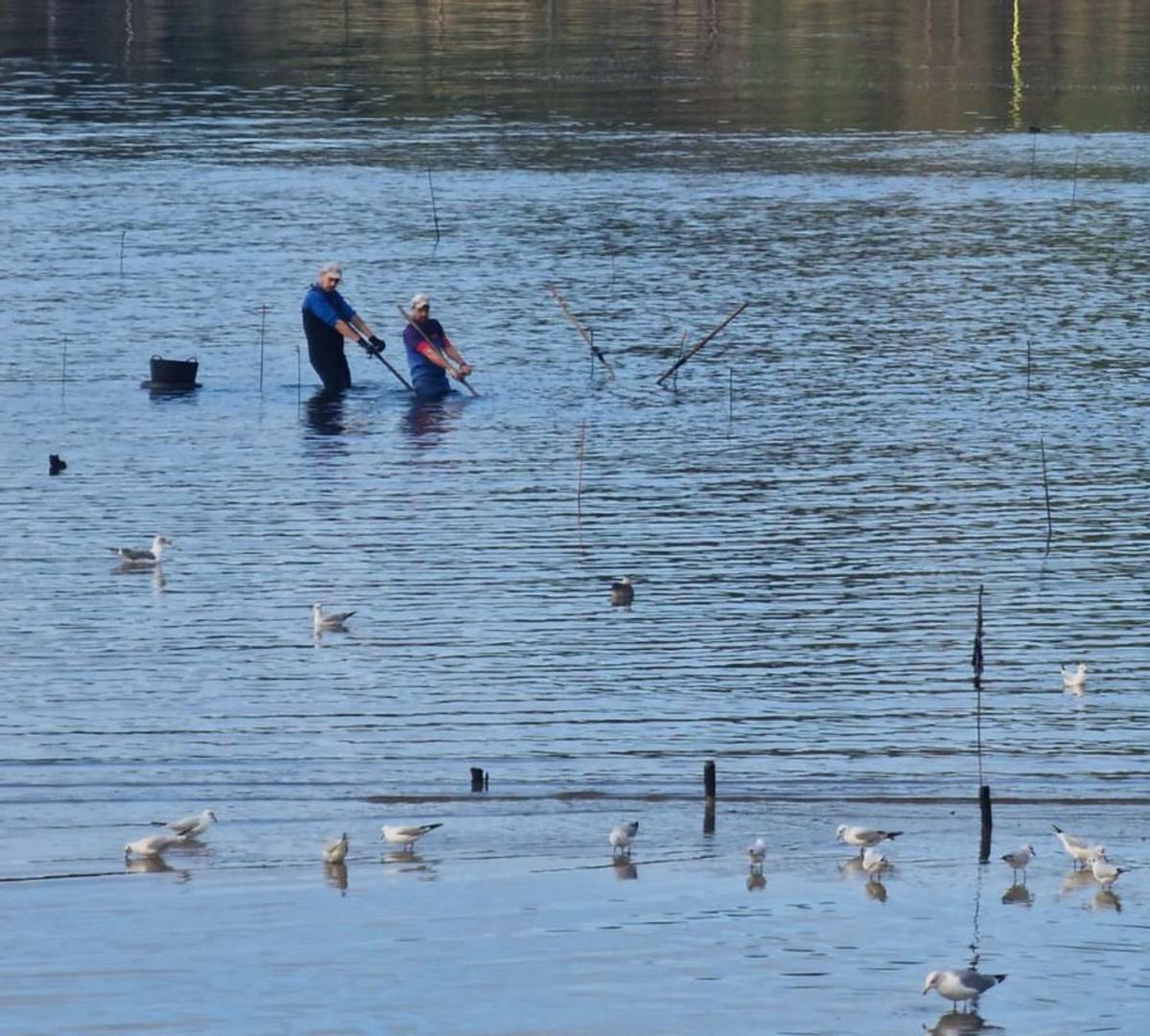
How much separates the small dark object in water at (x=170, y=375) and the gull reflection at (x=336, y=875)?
20.4 metres

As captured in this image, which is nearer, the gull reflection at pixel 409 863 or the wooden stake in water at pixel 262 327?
the gull reflection at pixel 409 863

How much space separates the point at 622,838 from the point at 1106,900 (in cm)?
333

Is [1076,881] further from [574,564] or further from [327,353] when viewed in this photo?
[327,353]

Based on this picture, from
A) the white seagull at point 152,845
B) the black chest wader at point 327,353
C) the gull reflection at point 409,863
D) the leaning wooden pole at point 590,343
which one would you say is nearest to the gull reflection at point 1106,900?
the gull reflection at point 409,863

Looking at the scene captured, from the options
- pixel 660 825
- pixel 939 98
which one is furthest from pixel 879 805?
pixel 939 98

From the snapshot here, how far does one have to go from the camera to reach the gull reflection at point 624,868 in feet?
58.4

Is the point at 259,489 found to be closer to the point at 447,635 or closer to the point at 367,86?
the point at 447,635

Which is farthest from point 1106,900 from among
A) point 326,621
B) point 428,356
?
point 428,356

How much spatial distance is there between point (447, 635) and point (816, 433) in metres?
11.3

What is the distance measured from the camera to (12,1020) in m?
15.6

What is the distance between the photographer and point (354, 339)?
35.2m

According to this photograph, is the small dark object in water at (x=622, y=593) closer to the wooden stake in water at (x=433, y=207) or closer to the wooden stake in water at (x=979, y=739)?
the wooden stake in water at (x=979, y=739)

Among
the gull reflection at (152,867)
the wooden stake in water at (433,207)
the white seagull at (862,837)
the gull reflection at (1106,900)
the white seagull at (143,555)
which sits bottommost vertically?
the gull reflection at (1106,900)

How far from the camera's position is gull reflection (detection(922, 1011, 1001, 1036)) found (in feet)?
51.2
